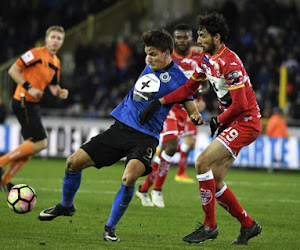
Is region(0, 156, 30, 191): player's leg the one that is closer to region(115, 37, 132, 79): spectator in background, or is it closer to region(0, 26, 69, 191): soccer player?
region(0, 26, 69, 191): soccer player

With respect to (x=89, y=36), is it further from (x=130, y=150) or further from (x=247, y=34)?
(x=130, y=150)

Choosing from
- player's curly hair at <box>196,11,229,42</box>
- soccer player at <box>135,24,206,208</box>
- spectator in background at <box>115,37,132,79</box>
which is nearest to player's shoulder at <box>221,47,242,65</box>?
player's curly hair at <box>196,11,229,42</box>

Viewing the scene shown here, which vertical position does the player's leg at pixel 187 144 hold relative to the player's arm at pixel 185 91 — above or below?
below

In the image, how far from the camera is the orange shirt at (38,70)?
10672 millimetres

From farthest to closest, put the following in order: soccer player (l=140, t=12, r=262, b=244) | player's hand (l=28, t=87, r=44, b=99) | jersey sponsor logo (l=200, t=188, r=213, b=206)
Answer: player's hand (l=28, t=87, r=44, b=99)
jersey sponsor logo (l=200, t=188, r=213, b=206)
soccer player (l=140, t=12, r=262, b=244)

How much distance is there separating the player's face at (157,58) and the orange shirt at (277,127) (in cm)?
1087

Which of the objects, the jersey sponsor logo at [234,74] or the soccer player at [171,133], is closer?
the jersey sponsor logo at [234,74]

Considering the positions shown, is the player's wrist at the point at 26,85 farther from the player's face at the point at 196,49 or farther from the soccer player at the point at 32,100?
the player's face at the point at 196,49

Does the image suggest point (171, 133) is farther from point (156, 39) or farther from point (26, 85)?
point (156, 39)

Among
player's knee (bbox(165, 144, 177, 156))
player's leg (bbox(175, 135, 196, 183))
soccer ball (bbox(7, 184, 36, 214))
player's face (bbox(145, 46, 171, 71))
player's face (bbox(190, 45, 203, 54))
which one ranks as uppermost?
player's face (bbox(145, 46, 171, 71))

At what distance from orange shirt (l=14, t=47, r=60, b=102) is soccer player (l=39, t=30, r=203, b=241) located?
3504 millimetres

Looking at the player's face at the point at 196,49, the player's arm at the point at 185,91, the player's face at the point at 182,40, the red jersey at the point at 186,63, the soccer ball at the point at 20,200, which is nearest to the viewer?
the player's arm at the point at 185,91

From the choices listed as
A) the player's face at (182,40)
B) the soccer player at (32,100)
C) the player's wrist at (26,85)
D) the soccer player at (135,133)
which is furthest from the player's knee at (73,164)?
the player's face at (182,40)

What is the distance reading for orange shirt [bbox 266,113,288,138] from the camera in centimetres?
1797
